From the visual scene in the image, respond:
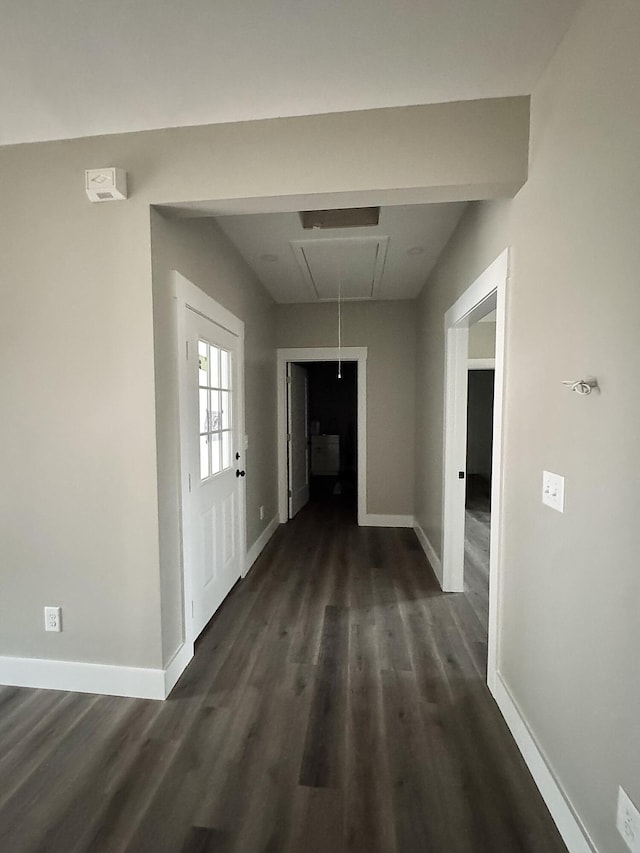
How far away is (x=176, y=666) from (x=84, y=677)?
0.43 m

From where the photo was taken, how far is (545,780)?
1.35 m

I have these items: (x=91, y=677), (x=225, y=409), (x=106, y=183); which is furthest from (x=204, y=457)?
(x=106, y=183)

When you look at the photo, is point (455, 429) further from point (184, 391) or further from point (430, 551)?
point (184, 391)

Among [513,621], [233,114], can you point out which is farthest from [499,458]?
[233,114]

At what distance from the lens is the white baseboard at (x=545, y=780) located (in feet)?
3.81

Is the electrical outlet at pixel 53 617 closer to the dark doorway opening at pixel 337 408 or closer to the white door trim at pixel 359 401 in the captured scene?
the white door trim at pixel 359 401

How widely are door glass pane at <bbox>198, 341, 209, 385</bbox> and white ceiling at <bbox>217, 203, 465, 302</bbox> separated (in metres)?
0.82

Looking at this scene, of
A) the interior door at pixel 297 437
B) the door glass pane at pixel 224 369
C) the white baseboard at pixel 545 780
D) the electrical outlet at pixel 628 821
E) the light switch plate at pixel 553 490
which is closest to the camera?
the electrical outlet at pixel 628 821

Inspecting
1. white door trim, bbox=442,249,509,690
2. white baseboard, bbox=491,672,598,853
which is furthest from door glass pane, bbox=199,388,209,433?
white baseboard, bbox=491,672,598,853

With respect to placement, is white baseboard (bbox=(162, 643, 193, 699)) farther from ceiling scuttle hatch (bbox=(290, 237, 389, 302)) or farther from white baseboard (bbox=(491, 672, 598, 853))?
ceiling scuttle hatch (bbox=(290, 237, 389, 302))

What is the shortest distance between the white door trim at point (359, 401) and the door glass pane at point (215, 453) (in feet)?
6.08

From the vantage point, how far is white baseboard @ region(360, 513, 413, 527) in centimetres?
439

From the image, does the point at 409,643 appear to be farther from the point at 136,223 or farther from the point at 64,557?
the point at 136,223

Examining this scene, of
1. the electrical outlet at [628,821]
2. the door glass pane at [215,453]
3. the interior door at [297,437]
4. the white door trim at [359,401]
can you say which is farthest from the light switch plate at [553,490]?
the interior door at [297,437]
